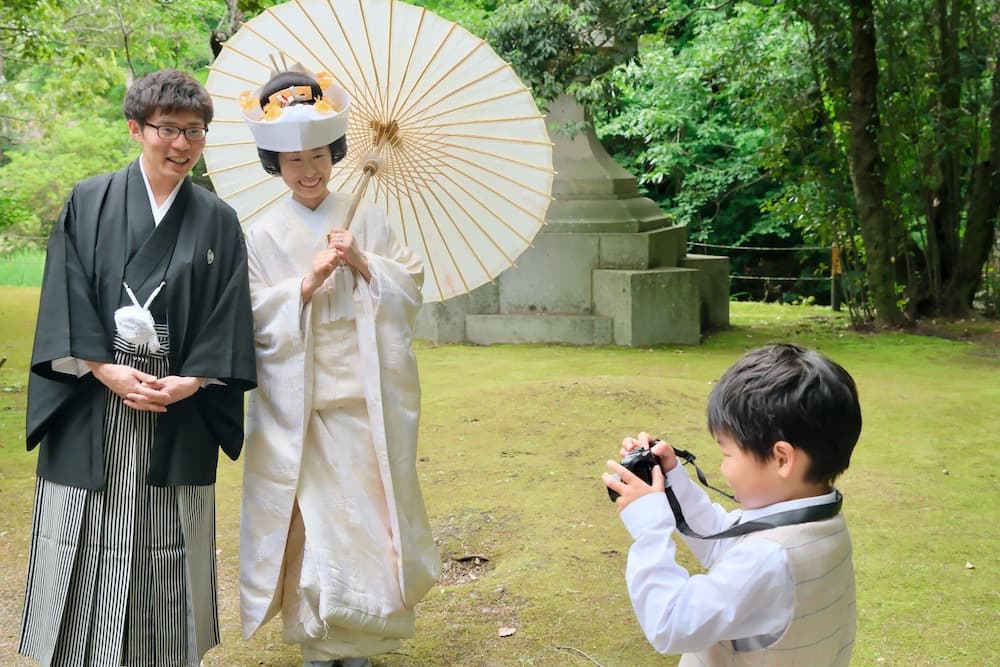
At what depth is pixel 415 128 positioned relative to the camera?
11.3ft

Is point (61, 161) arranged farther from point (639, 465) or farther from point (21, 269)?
point (639, 465)

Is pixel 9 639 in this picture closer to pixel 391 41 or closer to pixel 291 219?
pixel 291 219

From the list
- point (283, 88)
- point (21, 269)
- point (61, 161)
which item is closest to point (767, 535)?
point (283, 88)

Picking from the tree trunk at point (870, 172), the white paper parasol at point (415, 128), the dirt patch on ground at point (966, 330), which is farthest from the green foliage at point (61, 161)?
the white paper parasol at point (415, 128)

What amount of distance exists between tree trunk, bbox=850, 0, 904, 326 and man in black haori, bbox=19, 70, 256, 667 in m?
8.28

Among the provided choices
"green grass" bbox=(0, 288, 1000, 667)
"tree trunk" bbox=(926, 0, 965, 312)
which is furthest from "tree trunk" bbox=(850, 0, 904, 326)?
"green grass" bbox=(0, 288, 1000, 667)

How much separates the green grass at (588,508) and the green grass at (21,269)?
313 inches

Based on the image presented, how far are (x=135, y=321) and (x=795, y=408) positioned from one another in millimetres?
1705

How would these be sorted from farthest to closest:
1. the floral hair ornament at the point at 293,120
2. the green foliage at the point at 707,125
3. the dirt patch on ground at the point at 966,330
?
the green foliage at the point at 707,125, the dirt patch on ground at the point at 966,330, the floral hair ornament at the point at 293,120

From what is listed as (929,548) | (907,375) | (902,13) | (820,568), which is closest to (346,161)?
(820,568)

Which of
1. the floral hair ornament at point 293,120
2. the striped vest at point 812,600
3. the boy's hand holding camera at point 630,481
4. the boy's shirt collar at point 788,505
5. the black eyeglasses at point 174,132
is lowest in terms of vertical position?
the striped vest at point 812,600

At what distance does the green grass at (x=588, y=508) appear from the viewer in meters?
3.45

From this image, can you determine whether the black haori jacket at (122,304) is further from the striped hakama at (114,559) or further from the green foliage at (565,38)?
the green foliage at (565,38)

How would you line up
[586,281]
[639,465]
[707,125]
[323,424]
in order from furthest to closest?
[707,125], [586,281], [323,424], [639,465]
